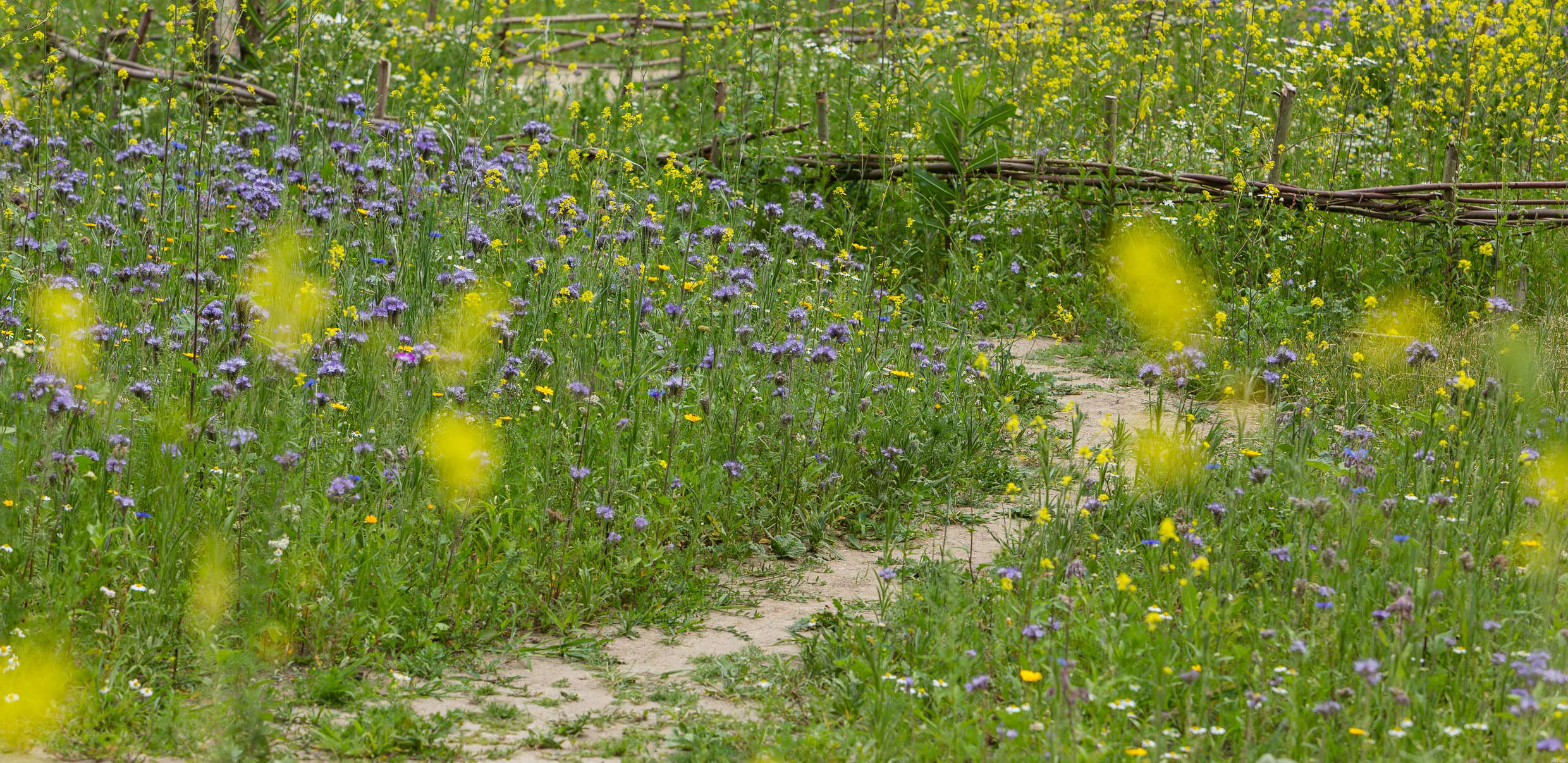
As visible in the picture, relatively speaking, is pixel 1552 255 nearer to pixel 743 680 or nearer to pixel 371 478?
pixel 743 680

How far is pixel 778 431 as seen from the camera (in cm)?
475

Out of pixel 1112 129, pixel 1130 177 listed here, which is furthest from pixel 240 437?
pixel 1112 129

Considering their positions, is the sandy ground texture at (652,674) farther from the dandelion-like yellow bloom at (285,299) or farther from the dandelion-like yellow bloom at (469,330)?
the dandelion-like yellow bloom at (285,299)

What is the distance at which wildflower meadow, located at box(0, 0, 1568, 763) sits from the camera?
3117 millimetres

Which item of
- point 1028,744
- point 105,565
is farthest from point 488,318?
point 1028,744

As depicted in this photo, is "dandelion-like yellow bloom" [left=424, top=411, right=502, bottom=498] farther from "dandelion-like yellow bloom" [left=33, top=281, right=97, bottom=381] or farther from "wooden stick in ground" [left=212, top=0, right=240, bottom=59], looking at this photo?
"wooden stick in ground" [left=212, top=0, right=240, bottom=59]

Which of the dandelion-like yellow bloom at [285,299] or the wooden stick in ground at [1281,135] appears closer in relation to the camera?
the dandelion-like yellow bloom at [285,299]

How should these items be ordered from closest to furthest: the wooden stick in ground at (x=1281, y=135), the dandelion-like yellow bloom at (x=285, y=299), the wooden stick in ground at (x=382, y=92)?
1. the dandelion-like yellow bloom at (x=285, y=299)
2. the wooden stick in ground at (x=1281, y=135)
3. the wooden stick in ground at (x=382, y=92)

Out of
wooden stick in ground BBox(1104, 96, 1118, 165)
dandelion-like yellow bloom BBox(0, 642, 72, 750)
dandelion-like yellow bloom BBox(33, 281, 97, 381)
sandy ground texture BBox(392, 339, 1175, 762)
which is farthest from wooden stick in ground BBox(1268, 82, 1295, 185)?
dandelion-like yellow bloom BBox(0, 642, 72, 750)

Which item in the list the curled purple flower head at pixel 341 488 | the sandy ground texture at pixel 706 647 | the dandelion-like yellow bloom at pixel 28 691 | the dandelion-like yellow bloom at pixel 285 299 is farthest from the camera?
the dandelion-like yellow bloom at pixel 285 299

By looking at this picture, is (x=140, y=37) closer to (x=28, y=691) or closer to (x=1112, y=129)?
(x=1112, y=129)

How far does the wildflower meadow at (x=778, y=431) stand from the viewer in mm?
3117

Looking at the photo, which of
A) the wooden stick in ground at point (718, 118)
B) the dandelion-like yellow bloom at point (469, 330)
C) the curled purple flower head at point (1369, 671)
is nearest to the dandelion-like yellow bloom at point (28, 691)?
the dandelion-like yellow bloom at point (469, 330)

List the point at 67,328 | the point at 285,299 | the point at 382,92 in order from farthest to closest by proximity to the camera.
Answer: the point at 382,92 < the point at 285,299 < the point at 67,328
